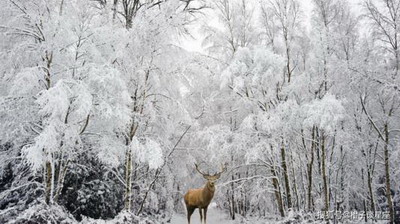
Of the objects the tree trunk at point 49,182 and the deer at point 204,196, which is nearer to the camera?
the tree trunk at point 49,182

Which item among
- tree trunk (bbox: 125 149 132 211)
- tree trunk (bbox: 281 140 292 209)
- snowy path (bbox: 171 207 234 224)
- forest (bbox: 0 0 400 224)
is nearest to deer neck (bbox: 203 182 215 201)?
forest (bbox: 0 0 400 224)

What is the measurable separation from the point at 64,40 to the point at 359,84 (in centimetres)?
990

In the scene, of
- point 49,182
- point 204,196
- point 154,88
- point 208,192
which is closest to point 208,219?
point 204,196

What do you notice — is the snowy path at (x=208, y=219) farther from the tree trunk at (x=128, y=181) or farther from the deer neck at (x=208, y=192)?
the tree trunk at (x=128, y=181)

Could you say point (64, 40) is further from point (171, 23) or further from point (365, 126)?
point (365, 126)

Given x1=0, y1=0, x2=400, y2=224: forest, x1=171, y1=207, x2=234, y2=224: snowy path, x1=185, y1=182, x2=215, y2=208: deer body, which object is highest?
x1=0, y1=0, x2=400, y2=224: forest

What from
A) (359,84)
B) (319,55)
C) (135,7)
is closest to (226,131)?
(319,55)

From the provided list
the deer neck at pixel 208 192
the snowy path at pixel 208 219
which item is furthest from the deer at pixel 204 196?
the snowy path at pixel 208 219

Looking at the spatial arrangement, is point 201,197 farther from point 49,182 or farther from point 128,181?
point 49,182

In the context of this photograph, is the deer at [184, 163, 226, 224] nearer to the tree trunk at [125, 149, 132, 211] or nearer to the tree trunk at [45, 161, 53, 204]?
the tree trunk at [125, 149, 132, 211]

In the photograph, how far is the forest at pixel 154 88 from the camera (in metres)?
7.69

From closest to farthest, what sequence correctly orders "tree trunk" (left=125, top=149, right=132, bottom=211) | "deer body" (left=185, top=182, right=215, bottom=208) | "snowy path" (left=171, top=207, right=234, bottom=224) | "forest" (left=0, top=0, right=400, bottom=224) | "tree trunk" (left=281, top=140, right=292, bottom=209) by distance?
1. "forest" (left=0, top=0, right=400, bottom=224)
2. "tree trunk" (left=125, top=149, right=132, bottom=211)
3. "deer body" (left=185, top=182, right=215, bottom=208)
4. "tree trunk" (left=281, top=140, right=292, bottom=209)
5. "snowy path" (left=171, top=207, right=234, bottom=224)

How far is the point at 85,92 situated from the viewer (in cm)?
726

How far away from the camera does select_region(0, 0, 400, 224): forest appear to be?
25.2 feet
